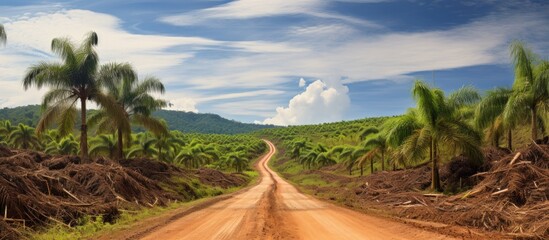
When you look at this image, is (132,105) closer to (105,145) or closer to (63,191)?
(105,145)

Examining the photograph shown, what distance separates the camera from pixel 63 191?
719 inches

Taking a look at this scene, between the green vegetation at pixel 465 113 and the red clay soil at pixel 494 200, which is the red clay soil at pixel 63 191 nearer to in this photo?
the red clay soil at pixel 494 200

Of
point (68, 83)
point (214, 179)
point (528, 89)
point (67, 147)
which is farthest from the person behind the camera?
point (67, 147)

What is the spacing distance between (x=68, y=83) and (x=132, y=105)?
7.72m

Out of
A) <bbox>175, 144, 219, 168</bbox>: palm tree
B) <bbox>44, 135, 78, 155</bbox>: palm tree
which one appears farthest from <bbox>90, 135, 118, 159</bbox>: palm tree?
<bbox>44, 135, 78, 155</bbox>: palm tree

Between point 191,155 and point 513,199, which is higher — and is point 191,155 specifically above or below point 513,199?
below

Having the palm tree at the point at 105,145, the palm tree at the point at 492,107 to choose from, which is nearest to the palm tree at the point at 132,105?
the palm tree at the point at 105,145

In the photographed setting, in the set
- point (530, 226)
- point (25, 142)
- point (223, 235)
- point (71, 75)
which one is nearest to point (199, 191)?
point (71, 75)

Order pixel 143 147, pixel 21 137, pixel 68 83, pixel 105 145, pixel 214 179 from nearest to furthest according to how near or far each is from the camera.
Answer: pixel 68 83, pixel 105 145, pixel 214 179, pixel 143 147, pixel 21 137

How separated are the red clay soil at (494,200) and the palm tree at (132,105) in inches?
752

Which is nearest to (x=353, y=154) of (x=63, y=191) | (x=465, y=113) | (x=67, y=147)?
(x=465, y=113)

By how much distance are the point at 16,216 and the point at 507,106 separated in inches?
897

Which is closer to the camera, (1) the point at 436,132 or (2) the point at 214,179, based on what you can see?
(1) the point at 436,132

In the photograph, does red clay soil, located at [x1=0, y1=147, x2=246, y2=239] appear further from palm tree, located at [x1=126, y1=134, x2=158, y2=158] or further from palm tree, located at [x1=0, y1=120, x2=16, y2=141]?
palm tree, located at [x1=0, y1=120, x2=16, y2=141]
